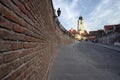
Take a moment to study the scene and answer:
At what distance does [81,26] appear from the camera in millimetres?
134375

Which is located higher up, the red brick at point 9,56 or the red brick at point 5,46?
the red brick at point 5,46

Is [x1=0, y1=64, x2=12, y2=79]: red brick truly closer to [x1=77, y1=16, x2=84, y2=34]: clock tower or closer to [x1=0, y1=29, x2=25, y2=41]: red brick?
[x1=0, y1=29, x2=25, y2=41]: red brick

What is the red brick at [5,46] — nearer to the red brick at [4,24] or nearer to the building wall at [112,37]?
the red brick at [4,24]

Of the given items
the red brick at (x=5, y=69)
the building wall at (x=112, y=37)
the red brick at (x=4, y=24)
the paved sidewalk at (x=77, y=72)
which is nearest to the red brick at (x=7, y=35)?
the red brick at (x=4, y=24)

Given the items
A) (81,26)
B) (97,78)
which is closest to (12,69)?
(97,78)

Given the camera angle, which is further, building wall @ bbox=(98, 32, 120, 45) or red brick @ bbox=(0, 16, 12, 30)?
building wall @ bbox=(98, 32, 120, 45)

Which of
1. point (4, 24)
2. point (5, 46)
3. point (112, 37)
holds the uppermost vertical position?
point (112, 37)

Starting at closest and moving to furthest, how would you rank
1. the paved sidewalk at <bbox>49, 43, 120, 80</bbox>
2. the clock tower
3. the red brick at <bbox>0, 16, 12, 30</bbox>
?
the red brick at <bbox>0, 16, 12, 30</bbox>
the paved sidewalk at <bbox>49, 43, 120, 80</bbox>
the clock tower

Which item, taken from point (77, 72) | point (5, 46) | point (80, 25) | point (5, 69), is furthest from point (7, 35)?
point (80, 25)

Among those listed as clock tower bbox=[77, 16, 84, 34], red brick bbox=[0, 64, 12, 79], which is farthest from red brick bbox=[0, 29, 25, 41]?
clock tower bbox=[77, 16, 84, 34]

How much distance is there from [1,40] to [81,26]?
440 feet

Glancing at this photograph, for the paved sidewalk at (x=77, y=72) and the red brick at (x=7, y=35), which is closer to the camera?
the red brick at (x=7, y=35)

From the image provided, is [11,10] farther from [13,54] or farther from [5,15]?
[13,54]

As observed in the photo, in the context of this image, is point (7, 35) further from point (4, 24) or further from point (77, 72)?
point (77, 72)
